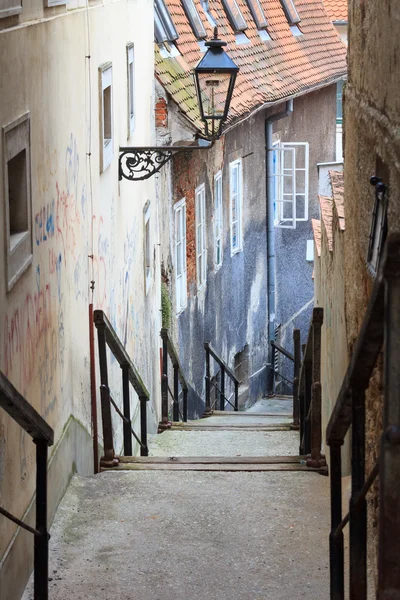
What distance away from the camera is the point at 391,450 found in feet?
8.64

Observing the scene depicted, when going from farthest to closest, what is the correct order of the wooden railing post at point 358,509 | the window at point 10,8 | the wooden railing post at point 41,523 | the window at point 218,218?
the window at point 218,218, the window at point 10,8, the wooden railing post at point 41,523, the wooden railing post at point 358,509

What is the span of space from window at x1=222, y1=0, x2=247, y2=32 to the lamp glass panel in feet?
36.5

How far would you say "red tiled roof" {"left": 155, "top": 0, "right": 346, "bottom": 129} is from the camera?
1491 cm

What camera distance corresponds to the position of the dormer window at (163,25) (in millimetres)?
15156

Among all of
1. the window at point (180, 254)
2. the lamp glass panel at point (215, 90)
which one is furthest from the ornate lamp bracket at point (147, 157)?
the window at point (180, 254)

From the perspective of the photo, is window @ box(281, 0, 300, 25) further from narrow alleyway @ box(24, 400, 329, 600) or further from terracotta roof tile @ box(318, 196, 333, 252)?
narrow alleyway @ box(24, 400, 329, 600)

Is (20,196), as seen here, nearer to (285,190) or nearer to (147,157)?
(147,157)

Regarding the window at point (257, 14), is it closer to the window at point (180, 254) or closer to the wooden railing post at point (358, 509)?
the window at point (180, 254)

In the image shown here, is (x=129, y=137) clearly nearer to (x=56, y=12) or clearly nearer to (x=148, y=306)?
(x=148, y=306)

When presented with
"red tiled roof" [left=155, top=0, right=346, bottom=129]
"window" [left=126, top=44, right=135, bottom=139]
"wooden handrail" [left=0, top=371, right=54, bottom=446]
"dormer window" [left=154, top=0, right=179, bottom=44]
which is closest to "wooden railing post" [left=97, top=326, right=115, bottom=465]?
"wooden handrail" [left=0, top=371, right=54, bottom=446]

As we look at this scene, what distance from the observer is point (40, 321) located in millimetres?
5938

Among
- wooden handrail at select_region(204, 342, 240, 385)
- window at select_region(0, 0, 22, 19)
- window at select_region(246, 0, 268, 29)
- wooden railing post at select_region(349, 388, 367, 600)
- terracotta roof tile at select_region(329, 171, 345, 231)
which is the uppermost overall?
window at select_region(246, 0, 268, 29)

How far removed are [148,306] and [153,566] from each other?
7681mm

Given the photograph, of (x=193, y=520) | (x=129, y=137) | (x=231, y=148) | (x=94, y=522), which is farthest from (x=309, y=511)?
(x=231, y=148)
